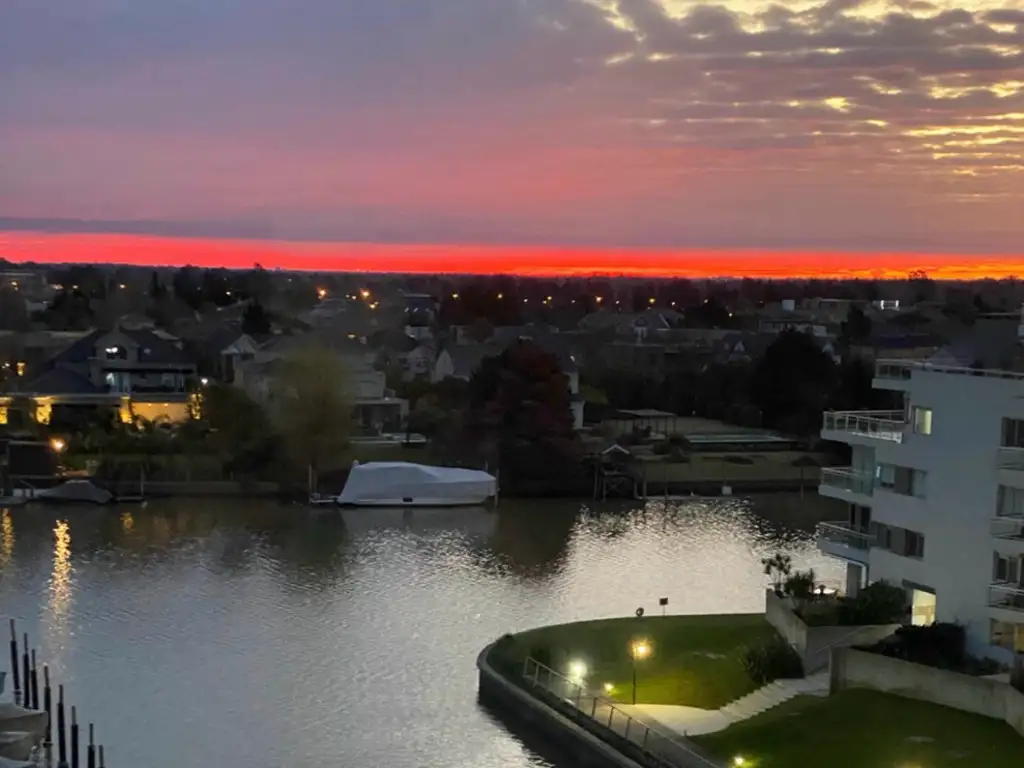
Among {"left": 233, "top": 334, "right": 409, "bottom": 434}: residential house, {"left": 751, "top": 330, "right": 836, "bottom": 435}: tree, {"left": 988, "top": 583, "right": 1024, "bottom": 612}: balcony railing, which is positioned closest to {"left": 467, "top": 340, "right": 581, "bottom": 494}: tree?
{"left": 233, "top": 334, "right": 409, "bottom": 434}: residential house

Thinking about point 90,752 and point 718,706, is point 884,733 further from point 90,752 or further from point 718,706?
point 90,752

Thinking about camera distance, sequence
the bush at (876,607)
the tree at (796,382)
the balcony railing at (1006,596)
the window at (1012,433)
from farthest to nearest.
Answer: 1. the tree at (796,382)
2. the bush at (876,607)
3. the window at (1012,433)
4. the balcony railing at (1006,596)

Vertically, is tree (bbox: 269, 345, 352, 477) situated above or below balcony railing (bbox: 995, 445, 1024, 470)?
below

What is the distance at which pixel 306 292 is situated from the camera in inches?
3263

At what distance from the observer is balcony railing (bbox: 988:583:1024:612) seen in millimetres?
12320

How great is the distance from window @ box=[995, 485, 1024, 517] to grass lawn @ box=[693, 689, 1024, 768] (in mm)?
2206

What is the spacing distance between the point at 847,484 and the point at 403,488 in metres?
13.1

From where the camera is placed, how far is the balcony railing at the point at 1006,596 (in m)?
12.3

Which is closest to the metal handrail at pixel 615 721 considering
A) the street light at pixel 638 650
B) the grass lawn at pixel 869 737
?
the grass lawn at pixel 869 737

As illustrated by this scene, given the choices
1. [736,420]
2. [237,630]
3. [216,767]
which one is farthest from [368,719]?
[736,420]

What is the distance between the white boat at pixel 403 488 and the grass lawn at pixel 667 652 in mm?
11095

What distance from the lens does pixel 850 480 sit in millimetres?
14891

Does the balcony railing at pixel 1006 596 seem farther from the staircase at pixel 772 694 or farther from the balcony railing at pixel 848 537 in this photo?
the balcony railing at pixel 848 537

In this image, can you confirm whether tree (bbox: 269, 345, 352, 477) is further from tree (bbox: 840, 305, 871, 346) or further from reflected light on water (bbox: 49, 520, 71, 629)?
tree (bbox: 840, 305, 871, 346)
